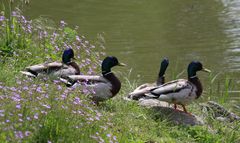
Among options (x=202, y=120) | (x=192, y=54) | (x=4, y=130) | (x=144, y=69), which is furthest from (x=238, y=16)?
(x=4, y=130)

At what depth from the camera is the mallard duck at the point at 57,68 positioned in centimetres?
750

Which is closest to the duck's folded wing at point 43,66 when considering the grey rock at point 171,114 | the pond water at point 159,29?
the grey rock at point 171,114

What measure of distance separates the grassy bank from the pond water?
2.17 meters

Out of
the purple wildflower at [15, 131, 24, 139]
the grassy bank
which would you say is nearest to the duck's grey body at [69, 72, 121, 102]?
the grassy bank

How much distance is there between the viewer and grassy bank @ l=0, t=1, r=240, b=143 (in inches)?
195

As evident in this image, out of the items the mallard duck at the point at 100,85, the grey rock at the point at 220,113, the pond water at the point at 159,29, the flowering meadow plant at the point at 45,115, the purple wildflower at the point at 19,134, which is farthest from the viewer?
the pond water at the point at 159,29

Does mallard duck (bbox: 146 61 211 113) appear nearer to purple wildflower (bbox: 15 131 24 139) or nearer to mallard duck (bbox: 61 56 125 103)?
mallard duck (bbox: 61 56 125 103)

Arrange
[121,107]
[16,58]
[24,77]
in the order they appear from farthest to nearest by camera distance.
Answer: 1. [16,58]
2. [121,107]
3. [24,77]

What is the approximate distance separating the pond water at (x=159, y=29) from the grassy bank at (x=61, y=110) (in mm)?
2167

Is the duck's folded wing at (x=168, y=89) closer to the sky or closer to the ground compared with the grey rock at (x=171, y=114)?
closer to the sky

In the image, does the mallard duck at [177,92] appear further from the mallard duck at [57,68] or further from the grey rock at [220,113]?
the mallard duck at [57,68]

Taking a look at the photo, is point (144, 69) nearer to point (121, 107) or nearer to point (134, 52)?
point (134, 52)

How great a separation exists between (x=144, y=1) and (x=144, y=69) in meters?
7.29

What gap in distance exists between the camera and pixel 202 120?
7746 millimetres
